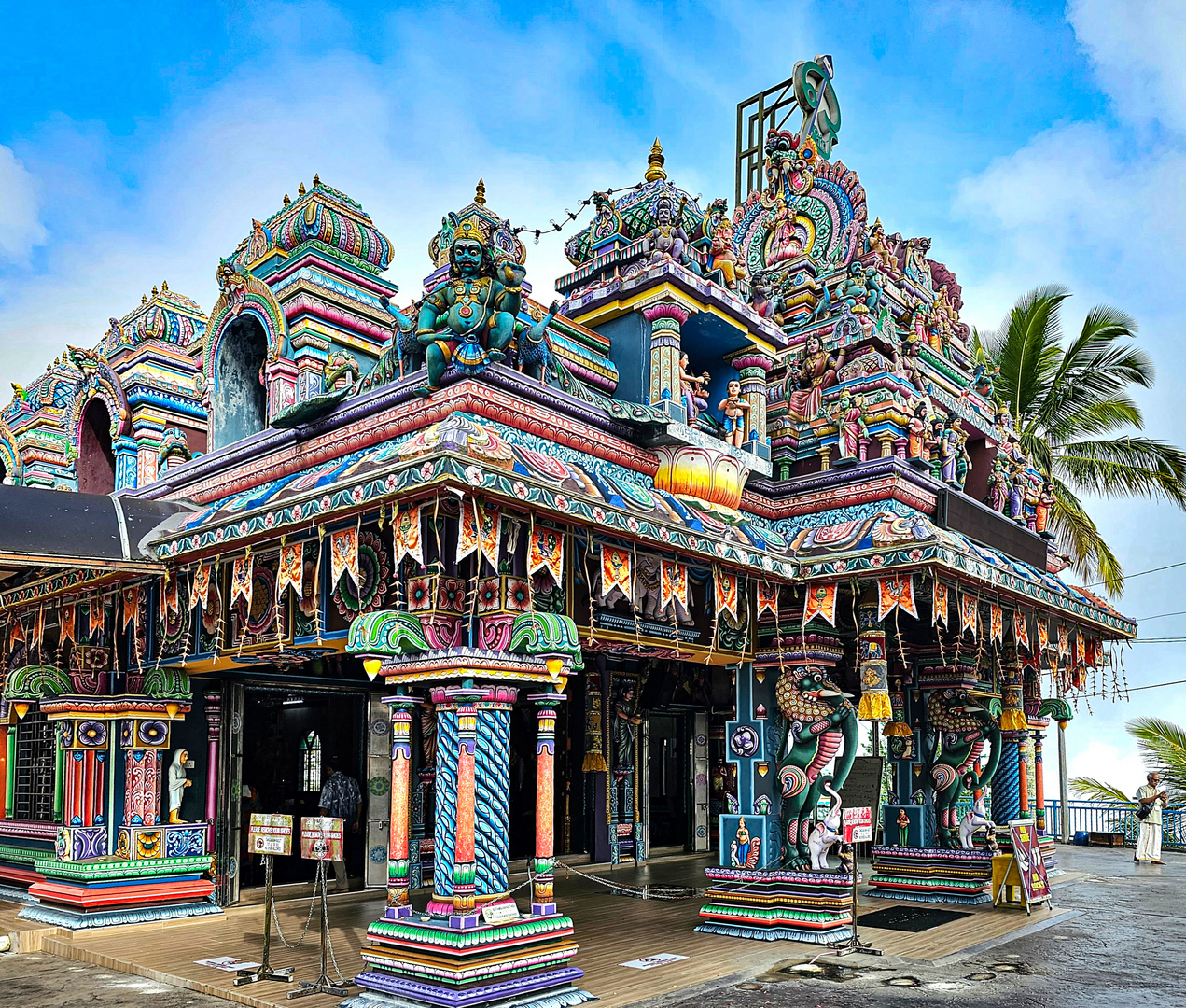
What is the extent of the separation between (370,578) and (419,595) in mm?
1006

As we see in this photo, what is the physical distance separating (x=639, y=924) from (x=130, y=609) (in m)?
6.52

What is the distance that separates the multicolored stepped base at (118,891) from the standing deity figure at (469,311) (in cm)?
664

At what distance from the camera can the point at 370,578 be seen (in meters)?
9.10

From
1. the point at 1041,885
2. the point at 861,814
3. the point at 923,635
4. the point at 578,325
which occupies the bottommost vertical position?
the point at 1041,885

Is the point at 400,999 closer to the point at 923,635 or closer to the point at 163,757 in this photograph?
the point at 163,757

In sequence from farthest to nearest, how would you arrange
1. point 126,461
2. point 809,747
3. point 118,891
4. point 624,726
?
point 624,726 → point 126,461 → point 118,891 → point 809,747

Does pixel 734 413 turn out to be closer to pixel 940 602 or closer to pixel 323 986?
pixel 940 602

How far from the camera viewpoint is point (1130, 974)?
30.9 feet

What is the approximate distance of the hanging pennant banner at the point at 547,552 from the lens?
8.20 m

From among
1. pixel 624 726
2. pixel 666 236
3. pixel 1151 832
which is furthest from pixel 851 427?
pixel 1151 832

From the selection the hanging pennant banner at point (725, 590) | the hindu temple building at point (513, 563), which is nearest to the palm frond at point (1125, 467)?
the hindu temple building at point (513, 563)

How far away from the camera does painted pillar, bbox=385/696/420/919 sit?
8.02m

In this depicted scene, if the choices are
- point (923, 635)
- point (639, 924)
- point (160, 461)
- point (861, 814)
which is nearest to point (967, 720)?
point (923, 635)

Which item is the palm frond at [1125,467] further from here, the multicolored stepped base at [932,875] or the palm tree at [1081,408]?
the multicolored stepped base at [932,875]
